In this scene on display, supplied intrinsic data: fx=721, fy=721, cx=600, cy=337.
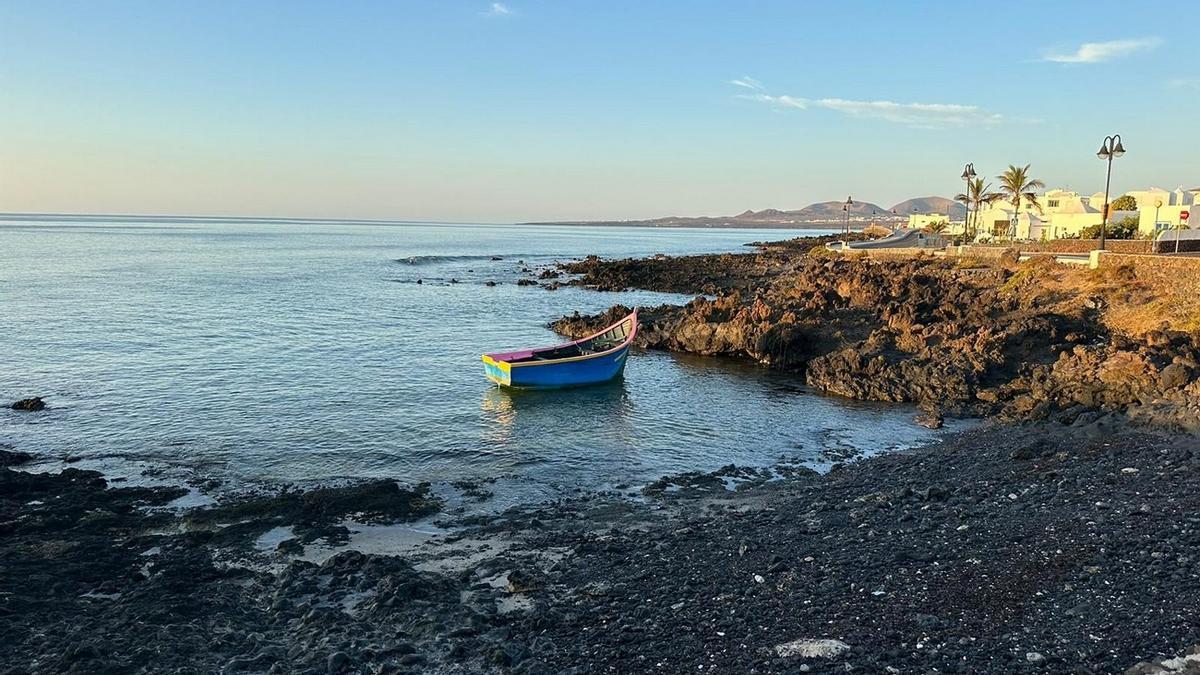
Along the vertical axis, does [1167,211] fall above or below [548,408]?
above

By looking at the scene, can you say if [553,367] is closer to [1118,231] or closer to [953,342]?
[953,342]

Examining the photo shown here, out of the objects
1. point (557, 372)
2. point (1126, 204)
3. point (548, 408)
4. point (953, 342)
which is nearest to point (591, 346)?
point (557, 372)

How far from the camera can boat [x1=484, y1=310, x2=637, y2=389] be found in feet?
83.7

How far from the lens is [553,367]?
25938 mm

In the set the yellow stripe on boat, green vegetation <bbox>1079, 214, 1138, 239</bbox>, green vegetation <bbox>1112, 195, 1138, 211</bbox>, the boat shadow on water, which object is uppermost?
green vegetation <bbox>1112, 195, 1138, 211</bbox>

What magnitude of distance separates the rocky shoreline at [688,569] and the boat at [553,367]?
33.1 ft

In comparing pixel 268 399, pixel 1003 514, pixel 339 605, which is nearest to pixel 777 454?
pixel 1003 514

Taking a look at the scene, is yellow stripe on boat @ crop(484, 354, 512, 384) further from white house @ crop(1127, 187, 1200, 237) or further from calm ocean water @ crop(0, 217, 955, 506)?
white house @ crop(1127, 187, 1200, 237)

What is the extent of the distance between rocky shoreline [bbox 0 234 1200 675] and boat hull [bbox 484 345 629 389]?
10081 millimetres

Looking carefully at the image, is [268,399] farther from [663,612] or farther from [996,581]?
[996,581]

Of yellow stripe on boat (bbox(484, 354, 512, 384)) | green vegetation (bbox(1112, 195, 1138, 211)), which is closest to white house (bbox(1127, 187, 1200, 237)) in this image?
green vegetation (bbox(1112, 195, 1138, 211))

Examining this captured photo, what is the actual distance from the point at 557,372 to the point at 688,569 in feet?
52.0

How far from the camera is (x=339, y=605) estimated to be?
1002 cm

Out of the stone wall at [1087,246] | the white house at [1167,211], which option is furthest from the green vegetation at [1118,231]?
the stone wall at [1087,246]
